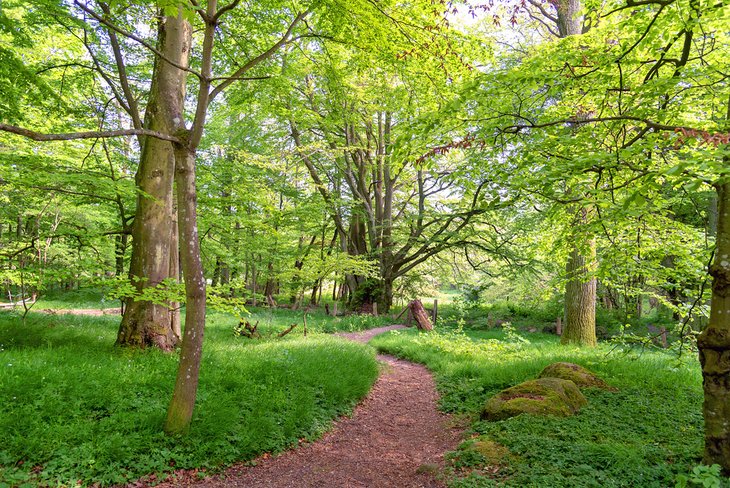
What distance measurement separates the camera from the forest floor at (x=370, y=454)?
4.19m

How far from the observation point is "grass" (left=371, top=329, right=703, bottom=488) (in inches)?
144

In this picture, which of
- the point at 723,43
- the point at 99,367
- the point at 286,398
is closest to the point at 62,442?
the point at 99,367

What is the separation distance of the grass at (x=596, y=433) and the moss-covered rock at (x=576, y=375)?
0.23 meters

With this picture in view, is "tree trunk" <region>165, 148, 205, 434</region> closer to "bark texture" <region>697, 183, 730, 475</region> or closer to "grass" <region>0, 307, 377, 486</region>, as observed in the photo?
"grass" <region>0, 307, 377, 486</region>

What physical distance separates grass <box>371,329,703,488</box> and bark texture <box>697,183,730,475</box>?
1.16ft

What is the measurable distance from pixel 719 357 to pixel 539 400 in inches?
90.6

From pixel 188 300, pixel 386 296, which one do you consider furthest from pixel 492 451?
pixel 386 296

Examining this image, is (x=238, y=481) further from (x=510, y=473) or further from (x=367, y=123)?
(x=367, y=123)

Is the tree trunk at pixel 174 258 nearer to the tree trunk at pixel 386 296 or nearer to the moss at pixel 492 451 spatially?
the moss at pixel 492 451

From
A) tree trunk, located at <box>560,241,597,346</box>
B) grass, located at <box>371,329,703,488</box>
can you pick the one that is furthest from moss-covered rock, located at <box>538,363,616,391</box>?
tree trunk, located at <box>560,241,597,346</box>

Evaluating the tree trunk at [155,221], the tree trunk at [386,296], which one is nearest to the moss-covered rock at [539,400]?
the tree trunk at [155,221]

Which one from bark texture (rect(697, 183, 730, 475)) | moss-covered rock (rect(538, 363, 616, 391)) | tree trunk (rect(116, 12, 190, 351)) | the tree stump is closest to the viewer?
bark texture (rect(697, 183, 730, 475))

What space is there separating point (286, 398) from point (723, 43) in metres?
6.87

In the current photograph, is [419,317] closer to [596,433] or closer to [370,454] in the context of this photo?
[370,454]
